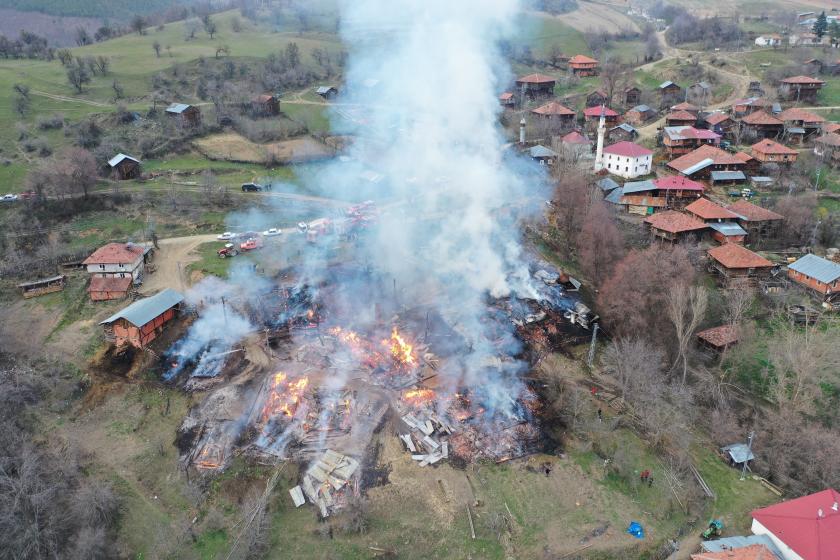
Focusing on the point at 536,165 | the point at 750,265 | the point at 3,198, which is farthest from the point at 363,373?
the point at 3,198

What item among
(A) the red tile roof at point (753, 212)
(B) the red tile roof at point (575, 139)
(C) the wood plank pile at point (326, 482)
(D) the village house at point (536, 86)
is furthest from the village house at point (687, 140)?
(C) the wood plank pile at point (326, 482)

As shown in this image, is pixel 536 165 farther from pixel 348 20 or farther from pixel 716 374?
pixel 348 20

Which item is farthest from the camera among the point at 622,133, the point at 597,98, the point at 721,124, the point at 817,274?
the point at 597,98

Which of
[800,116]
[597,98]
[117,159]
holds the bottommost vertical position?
[117,159]

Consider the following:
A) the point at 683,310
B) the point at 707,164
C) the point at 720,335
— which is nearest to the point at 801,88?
the point at 707,164

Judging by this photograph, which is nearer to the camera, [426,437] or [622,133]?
[426,437]

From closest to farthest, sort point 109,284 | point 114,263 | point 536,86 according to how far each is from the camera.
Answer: point 109,284
point 114,263
point 536,86

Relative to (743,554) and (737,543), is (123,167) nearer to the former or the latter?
(737,543)
